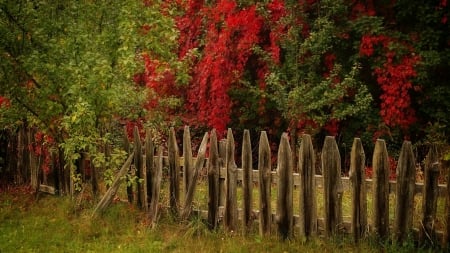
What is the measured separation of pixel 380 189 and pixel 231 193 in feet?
6.27

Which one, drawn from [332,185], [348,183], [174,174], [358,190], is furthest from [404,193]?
[174,174]

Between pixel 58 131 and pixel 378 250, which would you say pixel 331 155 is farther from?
pixel 58 131

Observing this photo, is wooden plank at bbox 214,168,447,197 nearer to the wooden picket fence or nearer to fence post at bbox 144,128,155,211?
the wooden picket fence

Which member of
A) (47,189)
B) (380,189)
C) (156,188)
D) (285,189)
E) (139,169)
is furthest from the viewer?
(47,189)

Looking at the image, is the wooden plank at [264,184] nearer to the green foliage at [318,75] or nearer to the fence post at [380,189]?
the fence post at [380,189]

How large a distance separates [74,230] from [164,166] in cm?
155

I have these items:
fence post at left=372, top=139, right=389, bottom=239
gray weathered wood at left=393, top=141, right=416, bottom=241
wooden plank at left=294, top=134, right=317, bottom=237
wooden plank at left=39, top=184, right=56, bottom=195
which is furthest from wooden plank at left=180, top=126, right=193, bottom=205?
wooden plank at left=39, top=184, right=56, bottom=195

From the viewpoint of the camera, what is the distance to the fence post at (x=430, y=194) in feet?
15.9

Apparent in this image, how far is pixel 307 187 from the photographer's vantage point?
5496mm

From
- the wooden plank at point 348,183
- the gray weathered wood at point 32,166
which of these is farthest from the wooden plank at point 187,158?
the gray weathered wood at point 32,166

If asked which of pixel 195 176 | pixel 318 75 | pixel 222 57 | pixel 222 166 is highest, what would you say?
pixel 222 57

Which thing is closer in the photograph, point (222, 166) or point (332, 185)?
point (332, 185)

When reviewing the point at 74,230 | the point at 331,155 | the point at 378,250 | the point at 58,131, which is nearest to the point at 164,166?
the point at 74,230

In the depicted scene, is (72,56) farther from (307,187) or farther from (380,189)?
(380,189)
